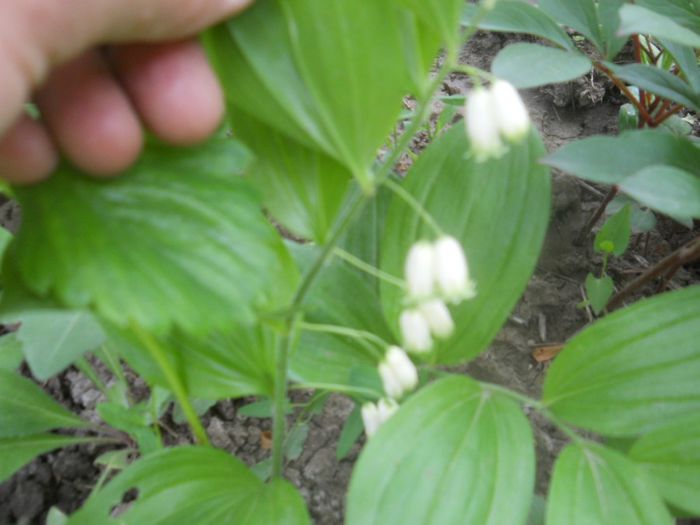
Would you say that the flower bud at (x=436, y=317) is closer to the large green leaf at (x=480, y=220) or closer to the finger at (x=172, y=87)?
the large green leaf at (x=480, y=220)

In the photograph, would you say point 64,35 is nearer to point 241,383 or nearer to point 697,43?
point 241,383

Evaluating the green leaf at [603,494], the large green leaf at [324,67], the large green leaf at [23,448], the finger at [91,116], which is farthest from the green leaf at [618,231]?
the large green leaf at [23,448]

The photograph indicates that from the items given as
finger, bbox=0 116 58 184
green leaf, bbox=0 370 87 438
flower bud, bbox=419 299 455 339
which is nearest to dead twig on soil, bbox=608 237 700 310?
flower bud, bbox=419 299 455 339

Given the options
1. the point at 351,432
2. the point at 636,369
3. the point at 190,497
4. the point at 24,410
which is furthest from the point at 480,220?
the point at 24,410

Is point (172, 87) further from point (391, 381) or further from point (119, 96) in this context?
point (391, 381)

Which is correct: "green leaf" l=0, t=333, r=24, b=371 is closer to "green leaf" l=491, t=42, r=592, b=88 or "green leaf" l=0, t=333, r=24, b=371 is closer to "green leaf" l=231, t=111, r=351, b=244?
"green leaf" l=231, t=111, r=351, b=244

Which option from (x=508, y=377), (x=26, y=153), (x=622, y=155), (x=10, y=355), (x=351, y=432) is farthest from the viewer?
(x=508, y=377)

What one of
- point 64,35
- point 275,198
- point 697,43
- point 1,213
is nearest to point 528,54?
point 697,43
